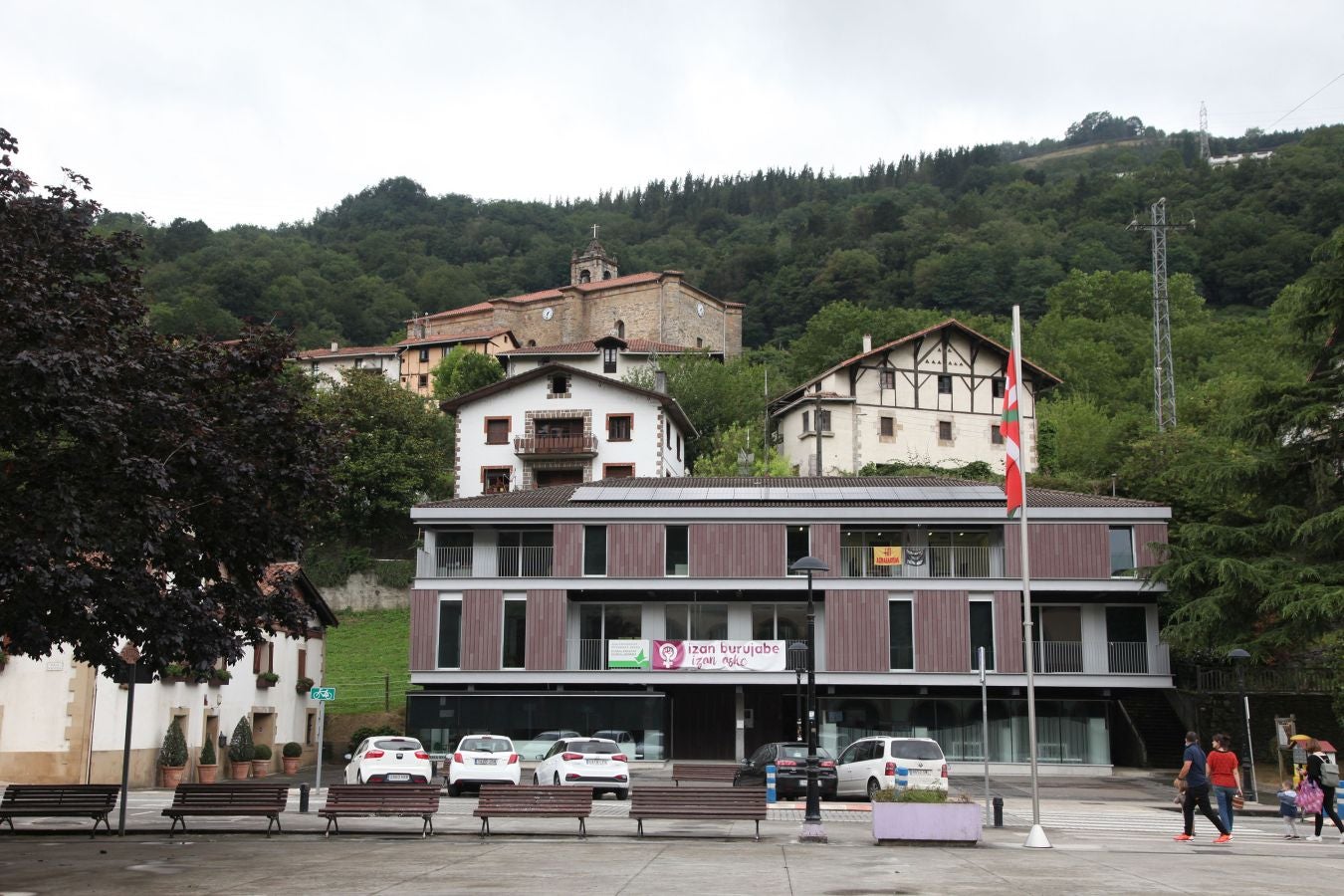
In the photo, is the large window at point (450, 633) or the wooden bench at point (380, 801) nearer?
the wooden bench at point (380, 801)

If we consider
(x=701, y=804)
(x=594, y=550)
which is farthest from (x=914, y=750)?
(x=594, y=550)

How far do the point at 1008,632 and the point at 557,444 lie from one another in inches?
1127

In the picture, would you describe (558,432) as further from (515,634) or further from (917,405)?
(515,634)

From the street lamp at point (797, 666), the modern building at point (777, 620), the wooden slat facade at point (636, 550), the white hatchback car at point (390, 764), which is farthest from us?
the wooden slat facade at point (636, 550)

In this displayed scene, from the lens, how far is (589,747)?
28641 mm

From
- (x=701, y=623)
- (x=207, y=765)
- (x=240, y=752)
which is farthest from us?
(x=701, y=623)

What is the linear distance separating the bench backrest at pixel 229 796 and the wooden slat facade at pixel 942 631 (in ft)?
78.2

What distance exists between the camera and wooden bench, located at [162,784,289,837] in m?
19.6

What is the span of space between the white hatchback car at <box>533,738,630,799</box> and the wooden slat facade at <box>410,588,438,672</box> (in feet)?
39.4

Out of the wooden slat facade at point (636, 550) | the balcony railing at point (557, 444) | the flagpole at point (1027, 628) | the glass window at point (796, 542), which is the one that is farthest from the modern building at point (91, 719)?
the balcony railing at point (557, 444)

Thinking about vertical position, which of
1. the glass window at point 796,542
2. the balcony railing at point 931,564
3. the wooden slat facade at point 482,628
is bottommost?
the wooden slat facade at point 482,628

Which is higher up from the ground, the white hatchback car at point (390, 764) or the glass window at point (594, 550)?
the glass window at point (594, 550)

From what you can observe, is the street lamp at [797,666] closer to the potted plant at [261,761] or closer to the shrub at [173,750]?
the potted plant at [261,761]

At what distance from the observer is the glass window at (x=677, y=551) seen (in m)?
40.7
